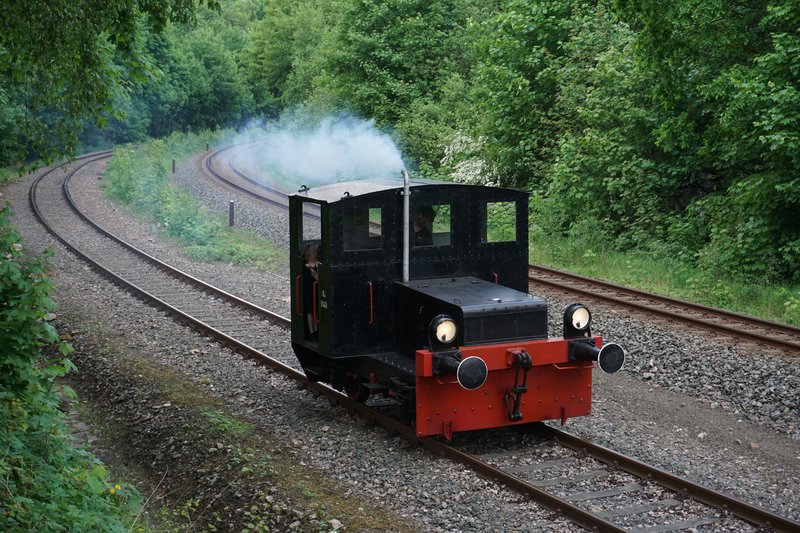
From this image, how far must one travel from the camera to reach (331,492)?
25.4ft

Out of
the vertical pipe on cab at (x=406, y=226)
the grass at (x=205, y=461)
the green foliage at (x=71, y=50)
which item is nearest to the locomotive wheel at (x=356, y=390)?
the grass at (x=205, y=461)

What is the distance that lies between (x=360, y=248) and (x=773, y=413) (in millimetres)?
4658

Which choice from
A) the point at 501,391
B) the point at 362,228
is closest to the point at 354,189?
the point at 362,228

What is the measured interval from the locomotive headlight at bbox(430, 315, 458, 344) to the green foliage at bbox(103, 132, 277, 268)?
11.9 metres

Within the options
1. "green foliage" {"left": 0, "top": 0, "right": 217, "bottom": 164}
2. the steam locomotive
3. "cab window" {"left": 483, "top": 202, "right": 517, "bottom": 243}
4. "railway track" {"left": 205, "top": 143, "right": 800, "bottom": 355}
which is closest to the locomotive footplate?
the steam locomotive

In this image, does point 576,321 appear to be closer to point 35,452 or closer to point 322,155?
point 35,452

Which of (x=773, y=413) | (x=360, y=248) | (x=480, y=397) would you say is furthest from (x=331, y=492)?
(x=773, y=413)

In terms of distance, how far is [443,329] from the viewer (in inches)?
316

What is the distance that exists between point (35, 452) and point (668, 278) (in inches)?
478

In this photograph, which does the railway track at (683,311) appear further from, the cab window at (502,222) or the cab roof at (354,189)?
the cab roof at (354,189)

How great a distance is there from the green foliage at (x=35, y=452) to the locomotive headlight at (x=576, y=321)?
4.09 meters

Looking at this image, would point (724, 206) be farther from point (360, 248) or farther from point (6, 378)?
point (6, 378)

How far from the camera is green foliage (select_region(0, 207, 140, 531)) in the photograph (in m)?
6.05

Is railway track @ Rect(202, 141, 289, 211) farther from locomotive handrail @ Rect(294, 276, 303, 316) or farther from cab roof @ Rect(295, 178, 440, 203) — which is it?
cab roof @ Rect(295, 178, 440, 203)
